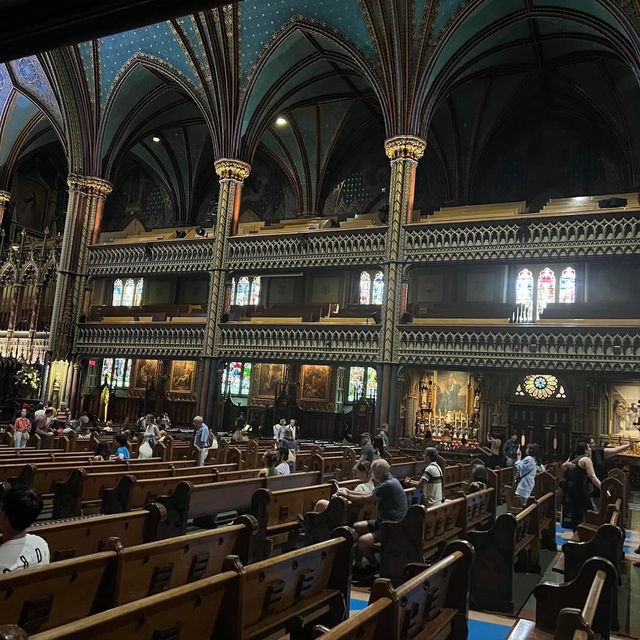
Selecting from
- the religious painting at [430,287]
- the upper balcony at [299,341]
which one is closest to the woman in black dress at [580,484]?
the upper balcony at [299,341]

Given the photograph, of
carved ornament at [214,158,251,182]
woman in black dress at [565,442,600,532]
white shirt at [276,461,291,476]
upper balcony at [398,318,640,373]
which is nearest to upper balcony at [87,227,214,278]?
carved ornament at [214,158,251,182]

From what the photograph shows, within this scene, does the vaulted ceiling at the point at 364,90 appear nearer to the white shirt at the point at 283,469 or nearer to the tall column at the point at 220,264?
the tall column at the point at 220,264

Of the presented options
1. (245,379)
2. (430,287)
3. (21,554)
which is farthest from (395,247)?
(21,554)

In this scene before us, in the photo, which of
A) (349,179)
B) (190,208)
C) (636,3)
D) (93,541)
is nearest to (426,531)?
(93,541)

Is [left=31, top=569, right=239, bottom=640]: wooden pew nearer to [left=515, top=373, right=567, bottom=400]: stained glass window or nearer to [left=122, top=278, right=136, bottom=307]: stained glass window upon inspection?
[left=515, top=373, right=567, bottom=400]: stained glass window

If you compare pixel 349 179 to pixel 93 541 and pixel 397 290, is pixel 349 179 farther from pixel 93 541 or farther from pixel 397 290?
pixel 93 541

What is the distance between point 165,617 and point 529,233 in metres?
19.0

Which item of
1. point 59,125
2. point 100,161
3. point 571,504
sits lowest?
point 571,504

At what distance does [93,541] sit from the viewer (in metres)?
5.21

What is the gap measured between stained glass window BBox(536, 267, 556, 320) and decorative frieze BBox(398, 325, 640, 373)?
515 centimetres

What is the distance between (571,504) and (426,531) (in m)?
5.48

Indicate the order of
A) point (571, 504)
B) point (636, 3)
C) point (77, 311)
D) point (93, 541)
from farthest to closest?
point (77, 311)
point (636, 3)
point (571, 504)
point (93, 541)

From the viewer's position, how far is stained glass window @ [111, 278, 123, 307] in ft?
112

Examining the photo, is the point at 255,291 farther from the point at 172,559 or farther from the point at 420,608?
the point at 420,608
